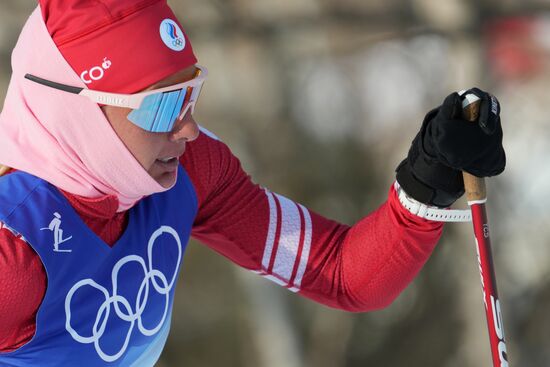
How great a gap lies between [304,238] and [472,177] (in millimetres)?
481

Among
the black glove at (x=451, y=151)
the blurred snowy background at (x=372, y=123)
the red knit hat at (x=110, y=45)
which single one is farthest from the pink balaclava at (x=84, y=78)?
the blurred snowy background at (x=372, y=123)

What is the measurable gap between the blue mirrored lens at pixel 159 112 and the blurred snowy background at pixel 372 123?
13.5ft

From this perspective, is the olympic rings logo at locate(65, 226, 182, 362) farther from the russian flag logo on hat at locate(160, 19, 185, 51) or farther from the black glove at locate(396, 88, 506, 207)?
the black glove at locate(396, 88, 506, 207)

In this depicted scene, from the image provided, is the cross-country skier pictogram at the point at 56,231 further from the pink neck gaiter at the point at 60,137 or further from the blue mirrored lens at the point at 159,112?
the blue mirrored lens at the point at 159,112

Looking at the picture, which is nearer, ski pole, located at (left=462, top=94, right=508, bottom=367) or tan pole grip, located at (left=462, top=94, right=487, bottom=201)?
tan pole grip, located at (left=462, top=94, right=487, bottom=201)

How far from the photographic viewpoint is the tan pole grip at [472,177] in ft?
6.56

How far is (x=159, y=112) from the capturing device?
193 centimetres

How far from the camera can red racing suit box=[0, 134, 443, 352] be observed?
7.38 ft

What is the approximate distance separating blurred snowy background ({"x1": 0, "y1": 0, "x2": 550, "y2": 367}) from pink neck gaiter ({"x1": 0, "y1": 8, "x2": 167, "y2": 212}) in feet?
13.6

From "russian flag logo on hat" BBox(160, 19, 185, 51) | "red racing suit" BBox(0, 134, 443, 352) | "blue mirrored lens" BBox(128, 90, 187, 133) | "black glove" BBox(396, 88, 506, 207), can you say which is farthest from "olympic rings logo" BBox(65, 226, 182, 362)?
"black glove" BBox(396, 88, 506, 207)

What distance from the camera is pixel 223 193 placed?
2342 mm

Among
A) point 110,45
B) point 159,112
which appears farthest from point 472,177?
point 110,45

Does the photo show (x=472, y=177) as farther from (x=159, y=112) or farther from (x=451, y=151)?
Answer: (x=159, y=112)

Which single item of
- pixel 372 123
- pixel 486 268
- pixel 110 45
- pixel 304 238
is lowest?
pixel 372 123
